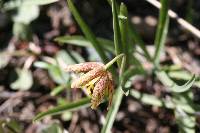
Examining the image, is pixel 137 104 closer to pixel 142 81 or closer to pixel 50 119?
pixel 142 81

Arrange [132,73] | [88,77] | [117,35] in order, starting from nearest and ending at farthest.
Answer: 1. [88,77]
2. [117,35]
3. [132,73]

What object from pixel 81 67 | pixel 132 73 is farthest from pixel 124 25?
pixel 132 73

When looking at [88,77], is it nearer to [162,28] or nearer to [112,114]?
[112,114]

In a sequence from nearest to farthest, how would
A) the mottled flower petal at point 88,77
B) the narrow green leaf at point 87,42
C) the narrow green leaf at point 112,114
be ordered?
the mottled flower petal at point 88,77
the narrow green leaf at point 112,114
the narrow green leaf at point 87,42

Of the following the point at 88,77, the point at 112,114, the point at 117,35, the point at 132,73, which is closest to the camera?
the point at 88,77

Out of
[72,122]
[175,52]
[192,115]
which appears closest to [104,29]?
[175,52]

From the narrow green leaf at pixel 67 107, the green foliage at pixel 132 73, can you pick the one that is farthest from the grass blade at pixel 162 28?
the narrow green leaf at pixel 67 107

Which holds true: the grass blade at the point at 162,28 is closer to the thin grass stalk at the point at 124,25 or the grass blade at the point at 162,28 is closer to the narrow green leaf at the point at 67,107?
the thin grass stalk at the point at 124,25

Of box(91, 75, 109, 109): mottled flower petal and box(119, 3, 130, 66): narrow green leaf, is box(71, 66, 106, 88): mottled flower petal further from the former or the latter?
box(119, 3, 130, 66): narrow green leaf
